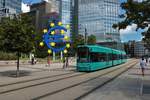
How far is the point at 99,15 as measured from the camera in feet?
A: 479

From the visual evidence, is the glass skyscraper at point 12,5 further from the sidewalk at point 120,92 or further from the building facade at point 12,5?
the sidewalk at point 120,92

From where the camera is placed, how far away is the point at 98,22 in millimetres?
148500

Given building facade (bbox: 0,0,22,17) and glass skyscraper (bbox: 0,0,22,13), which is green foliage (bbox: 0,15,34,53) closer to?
building facade (bbox: 0,0,22,17)

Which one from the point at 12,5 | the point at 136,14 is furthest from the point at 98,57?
the point at 12,5

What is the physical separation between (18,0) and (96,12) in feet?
115

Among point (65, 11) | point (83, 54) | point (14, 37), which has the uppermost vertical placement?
point (65, 11)

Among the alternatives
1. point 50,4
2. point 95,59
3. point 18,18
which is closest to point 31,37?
point 18,18

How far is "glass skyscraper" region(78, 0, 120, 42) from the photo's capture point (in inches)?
5704

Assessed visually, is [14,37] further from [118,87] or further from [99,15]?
[99,15]

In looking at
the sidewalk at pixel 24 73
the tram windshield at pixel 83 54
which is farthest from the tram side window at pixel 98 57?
the sidewalk at pixel 24 73

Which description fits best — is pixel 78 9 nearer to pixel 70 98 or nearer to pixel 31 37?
pixel 31 37

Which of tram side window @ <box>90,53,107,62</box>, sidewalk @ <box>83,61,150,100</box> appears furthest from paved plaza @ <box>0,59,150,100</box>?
tram side window @ <box>90,53,107,62</box>

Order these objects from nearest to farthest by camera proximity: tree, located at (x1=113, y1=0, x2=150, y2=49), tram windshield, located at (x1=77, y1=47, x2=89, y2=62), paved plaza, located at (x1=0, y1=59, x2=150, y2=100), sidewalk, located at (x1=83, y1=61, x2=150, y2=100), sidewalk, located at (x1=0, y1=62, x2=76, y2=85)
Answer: sidewalk, located at (x1=83, y1=61, x2=150, y2=100) → paved plaza, located at (x1=0, y1=59, x2=150, y2=100) → tree, located at (x1=113, y1=0, x2=150, y2=49) → sidewalk, located at (x1=0, y1=62, x2=76, y2=85) → tram windshield, located at (x1=77, y1=47, x2=89, y2=62)

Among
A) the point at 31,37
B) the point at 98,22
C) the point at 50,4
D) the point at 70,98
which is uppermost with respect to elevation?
the point at 50,4
